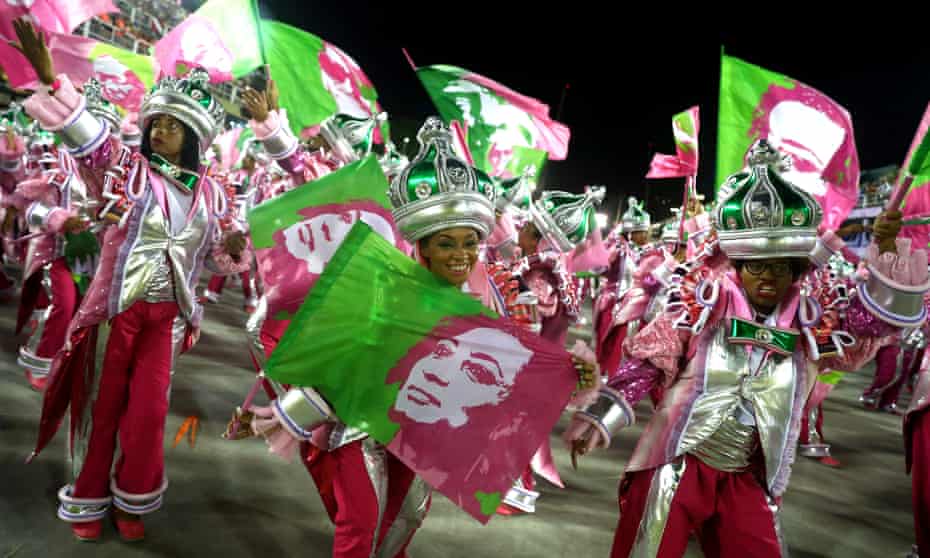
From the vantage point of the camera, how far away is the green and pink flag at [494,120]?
6.13 m

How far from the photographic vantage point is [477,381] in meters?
2.00

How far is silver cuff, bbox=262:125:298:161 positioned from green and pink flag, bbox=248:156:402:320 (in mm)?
1261

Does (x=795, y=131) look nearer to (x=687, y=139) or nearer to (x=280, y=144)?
(x=687, y=139)

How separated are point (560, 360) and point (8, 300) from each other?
871 centimetres

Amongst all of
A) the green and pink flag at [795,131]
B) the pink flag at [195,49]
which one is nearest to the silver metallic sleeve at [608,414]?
the green and pink flag at [795,131]

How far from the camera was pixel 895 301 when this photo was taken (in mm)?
2316

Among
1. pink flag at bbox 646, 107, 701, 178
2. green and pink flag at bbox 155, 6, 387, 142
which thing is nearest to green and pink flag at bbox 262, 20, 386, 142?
green and pink flag at bbox 155, 6, 387, 142

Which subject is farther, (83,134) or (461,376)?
(83,134)

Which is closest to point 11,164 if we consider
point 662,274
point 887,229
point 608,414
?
point 662,274

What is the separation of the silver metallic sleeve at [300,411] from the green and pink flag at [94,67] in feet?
6.87

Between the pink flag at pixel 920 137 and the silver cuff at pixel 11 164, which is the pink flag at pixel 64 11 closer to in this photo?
the pink flag at pixel 920 137

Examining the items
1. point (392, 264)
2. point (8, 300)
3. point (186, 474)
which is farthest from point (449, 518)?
point (8, 300)

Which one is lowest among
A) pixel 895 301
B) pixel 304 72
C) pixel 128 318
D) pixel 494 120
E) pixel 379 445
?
pixel 379 445

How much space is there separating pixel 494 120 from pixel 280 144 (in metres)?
3.00
